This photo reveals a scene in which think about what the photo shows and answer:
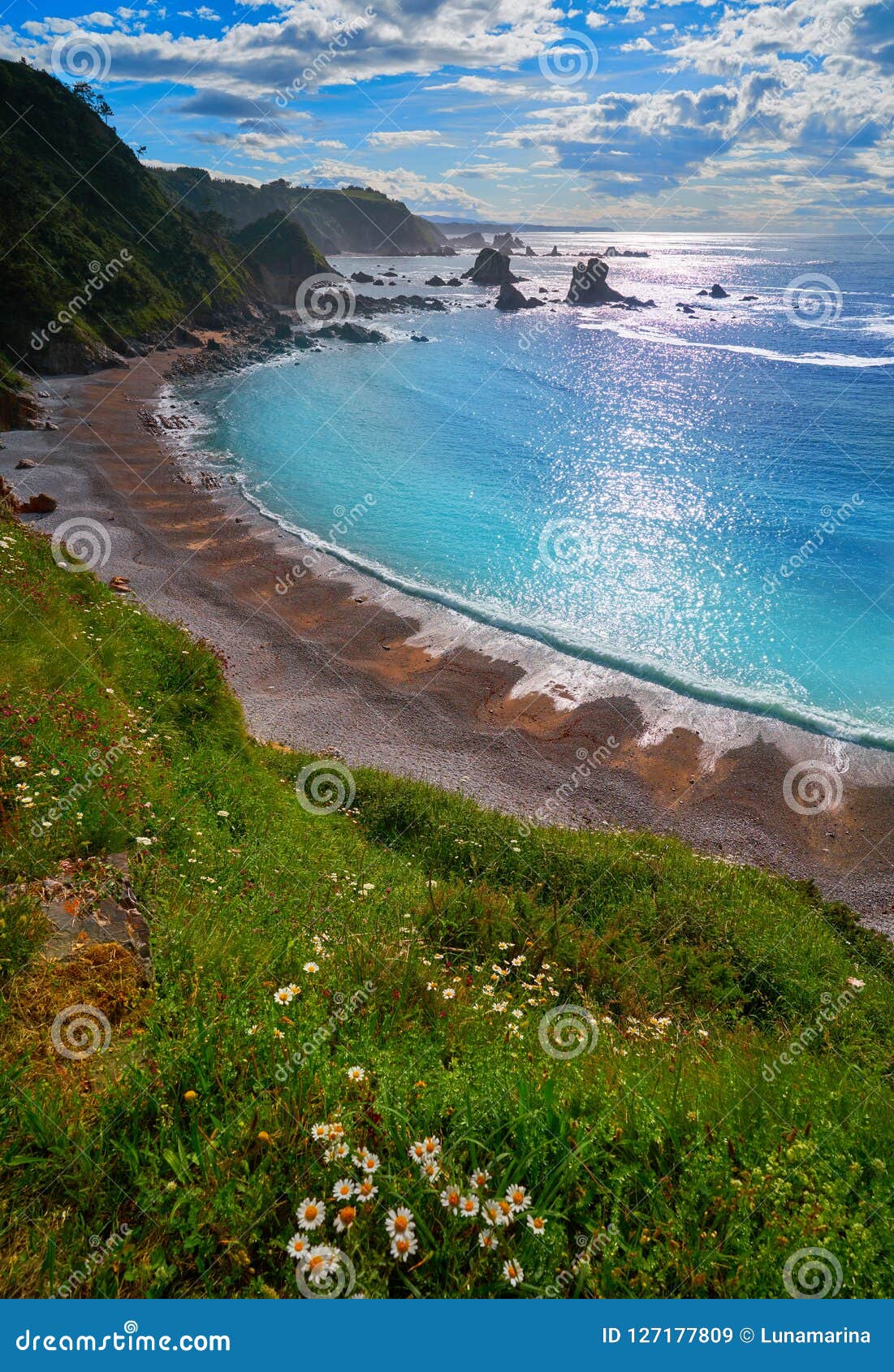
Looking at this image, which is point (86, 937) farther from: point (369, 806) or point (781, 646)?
point (781, 646)

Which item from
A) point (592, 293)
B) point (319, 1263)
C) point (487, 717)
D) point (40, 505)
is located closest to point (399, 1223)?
point (319, 1263)

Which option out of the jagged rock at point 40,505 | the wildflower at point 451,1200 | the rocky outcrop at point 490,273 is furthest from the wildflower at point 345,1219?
the rocky outcrop at point 490,273

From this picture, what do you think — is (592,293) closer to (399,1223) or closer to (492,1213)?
(492,1213)

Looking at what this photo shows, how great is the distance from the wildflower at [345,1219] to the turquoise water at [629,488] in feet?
76.3

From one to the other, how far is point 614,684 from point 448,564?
1205 centimetres

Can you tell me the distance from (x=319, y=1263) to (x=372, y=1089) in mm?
1009

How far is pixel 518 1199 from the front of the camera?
11.4 ft

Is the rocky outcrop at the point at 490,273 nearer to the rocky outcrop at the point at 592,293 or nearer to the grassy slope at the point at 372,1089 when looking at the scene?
the rocky outcrop at the point at 592,293

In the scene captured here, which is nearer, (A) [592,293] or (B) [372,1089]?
(B) [372,1089]

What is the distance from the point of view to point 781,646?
2773 cm

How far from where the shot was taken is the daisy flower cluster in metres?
3.23

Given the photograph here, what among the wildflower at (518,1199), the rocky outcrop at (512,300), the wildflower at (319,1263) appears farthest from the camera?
the rocky outcrop at (512,300)

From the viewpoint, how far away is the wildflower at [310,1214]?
3.26 metres
